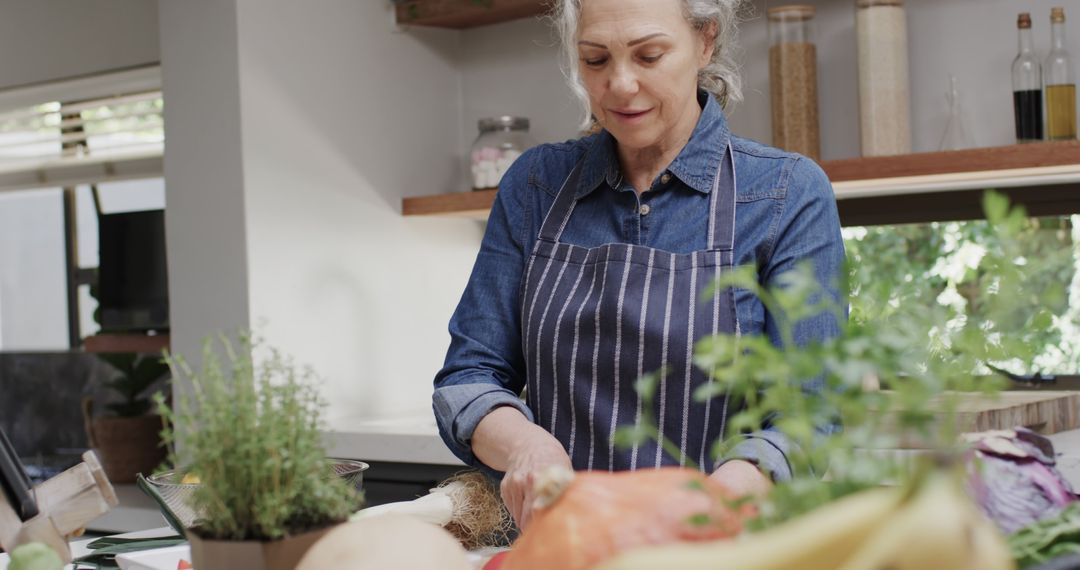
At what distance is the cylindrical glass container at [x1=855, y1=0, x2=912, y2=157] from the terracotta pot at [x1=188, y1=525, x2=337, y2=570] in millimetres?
2089

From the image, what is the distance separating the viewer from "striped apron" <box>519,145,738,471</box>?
Answer: 138 centimetres

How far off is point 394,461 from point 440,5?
1247 mm

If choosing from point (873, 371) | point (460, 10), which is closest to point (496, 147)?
point (460, 10)

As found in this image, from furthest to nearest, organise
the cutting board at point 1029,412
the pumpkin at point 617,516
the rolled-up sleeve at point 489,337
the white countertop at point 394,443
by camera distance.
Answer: the white countertop at point 394,443 < the cutting board at point 1029,412 < the rolled-up sleeve at point 489,337 < the pumpkin at point 617,516

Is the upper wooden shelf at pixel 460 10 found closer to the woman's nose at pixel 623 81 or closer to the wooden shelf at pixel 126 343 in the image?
the wooden shelf at pixel 126 343

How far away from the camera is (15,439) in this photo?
15.1ft

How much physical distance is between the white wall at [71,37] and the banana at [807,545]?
3518 millimetres

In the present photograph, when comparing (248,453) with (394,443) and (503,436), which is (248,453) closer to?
(503,436)

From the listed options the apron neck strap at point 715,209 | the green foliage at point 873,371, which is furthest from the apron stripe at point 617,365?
the green foliage at point 873,371

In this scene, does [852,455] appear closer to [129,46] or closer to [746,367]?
[746,367]

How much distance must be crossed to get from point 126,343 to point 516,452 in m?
2.97

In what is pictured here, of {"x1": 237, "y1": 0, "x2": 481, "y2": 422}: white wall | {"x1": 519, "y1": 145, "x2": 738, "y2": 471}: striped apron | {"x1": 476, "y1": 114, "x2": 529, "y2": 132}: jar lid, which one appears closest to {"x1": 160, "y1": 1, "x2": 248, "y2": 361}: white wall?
{"x1": 237, "y1": 0, "x2": 481, "y2": 422}: white wall

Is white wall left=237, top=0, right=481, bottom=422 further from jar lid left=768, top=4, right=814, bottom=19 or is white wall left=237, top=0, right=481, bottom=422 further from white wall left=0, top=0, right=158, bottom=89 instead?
jar lid left=768, top=4, right=814, bottom=19

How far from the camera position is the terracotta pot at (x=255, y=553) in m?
0.74
